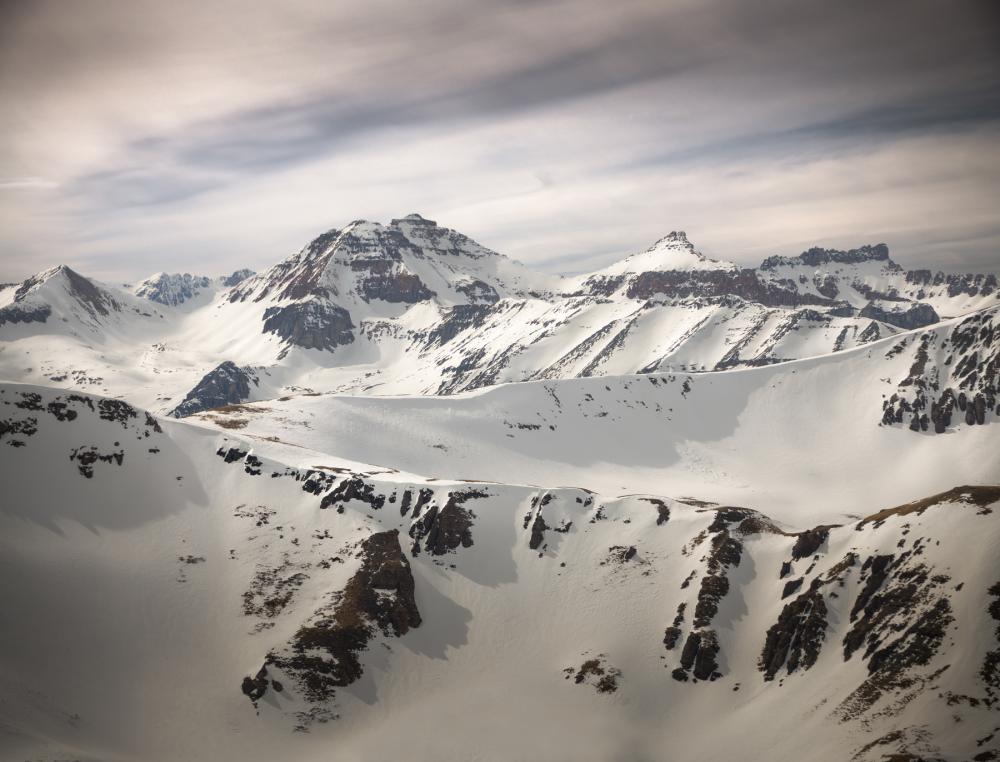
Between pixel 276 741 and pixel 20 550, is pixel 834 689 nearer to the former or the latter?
pixel 276 741

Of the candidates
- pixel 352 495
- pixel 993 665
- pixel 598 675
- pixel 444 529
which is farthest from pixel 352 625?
pixel 993 665

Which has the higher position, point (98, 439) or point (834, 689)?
point (98, 439)

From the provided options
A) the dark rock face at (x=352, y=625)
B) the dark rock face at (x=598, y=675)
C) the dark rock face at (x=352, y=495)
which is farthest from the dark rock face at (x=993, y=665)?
the dark rock face at (x=352, y=495)

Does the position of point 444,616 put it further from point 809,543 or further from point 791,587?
point 809,543

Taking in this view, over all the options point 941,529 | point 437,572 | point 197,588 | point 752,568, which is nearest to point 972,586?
point 941,529

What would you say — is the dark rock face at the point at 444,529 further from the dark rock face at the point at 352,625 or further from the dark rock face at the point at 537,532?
the dark rock face at the point at 537,532

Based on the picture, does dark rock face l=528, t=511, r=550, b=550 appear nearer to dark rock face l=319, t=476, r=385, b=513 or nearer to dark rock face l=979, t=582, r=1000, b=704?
dark rock face l=319, t=476, r=385, b=513
